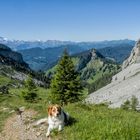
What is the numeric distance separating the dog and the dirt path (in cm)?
67

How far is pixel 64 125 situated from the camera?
714 inches

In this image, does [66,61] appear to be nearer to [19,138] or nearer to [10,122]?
[10,122]

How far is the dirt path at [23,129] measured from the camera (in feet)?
61.5

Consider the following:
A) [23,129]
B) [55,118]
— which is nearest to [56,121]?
[55,118]

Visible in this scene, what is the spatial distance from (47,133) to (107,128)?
3.25 meters

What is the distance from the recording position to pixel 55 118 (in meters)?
17.5

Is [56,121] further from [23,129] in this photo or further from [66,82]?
[66,82]

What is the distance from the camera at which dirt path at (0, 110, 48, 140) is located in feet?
61.5

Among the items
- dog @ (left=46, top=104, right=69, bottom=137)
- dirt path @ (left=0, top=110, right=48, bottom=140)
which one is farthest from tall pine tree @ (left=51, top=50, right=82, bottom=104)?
dog @ (left=46, top=104, right=69, bottom=137)

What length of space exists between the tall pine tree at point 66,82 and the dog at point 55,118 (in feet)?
161

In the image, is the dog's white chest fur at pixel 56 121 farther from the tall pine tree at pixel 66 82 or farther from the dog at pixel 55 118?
the tall pine tree at pixel 66 82

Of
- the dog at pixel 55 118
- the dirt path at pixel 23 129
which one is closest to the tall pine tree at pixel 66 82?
the dirt path at pixel 23 129

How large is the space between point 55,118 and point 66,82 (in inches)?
1970

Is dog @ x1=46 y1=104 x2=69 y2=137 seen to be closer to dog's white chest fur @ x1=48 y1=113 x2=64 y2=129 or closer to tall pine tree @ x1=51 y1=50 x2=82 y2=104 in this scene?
dog's white chest fur @ x1=48 y1=113 x2=64 y2=129
